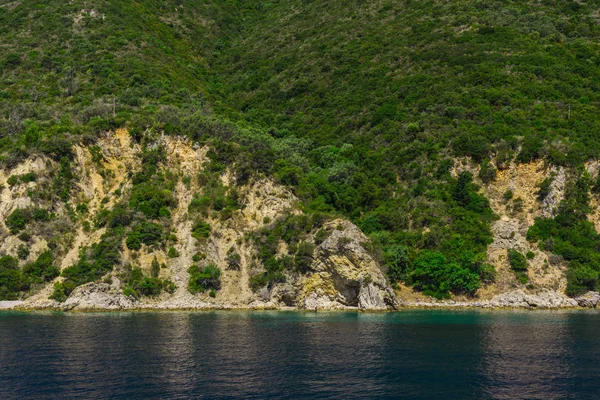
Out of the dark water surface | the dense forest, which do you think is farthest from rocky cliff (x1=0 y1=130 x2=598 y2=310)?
the dark water surface

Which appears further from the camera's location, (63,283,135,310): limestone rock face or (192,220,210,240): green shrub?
(192,220,210,240): green shrub

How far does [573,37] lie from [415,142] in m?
54.3

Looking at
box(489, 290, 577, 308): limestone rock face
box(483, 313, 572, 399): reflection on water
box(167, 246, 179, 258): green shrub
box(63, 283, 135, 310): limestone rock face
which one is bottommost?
box(483, 313, 572, 399): reflection on water

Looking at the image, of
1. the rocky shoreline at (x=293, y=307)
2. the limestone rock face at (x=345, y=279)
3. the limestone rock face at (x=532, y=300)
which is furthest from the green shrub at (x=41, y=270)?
the limestone rock face at (x=532, y=300)

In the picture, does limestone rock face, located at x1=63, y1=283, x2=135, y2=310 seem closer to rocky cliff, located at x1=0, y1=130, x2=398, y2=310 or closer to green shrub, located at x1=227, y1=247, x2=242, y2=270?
rocky cliff, located at x1=0, y1=130, x2=398, y2=310

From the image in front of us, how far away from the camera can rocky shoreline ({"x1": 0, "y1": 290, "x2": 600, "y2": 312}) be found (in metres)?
63.8

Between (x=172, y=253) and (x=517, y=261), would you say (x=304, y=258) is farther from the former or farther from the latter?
(x=517, y=261)

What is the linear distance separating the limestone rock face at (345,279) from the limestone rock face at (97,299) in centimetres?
2169

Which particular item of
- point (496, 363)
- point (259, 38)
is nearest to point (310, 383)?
point (496, 363)

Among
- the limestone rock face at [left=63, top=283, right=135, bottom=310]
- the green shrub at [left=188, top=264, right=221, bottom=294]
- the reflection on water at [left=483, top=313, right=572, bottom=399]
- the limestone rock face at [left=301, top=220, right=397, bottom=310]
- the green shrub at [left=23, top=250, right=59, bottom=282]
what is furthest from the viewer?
the green shrub at [left=188, top=264, right=221, bottom=294]

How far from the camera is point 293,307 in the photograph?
6900 centimetres

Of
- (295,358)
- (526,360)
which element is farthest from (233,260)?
(526,360)

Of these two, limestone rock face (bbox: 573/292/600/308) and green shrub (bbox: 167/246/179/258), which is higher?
green shrub (bbox: 167/246/179/258)

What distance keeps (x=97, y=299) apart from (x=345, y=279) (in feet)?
A: 96.6
